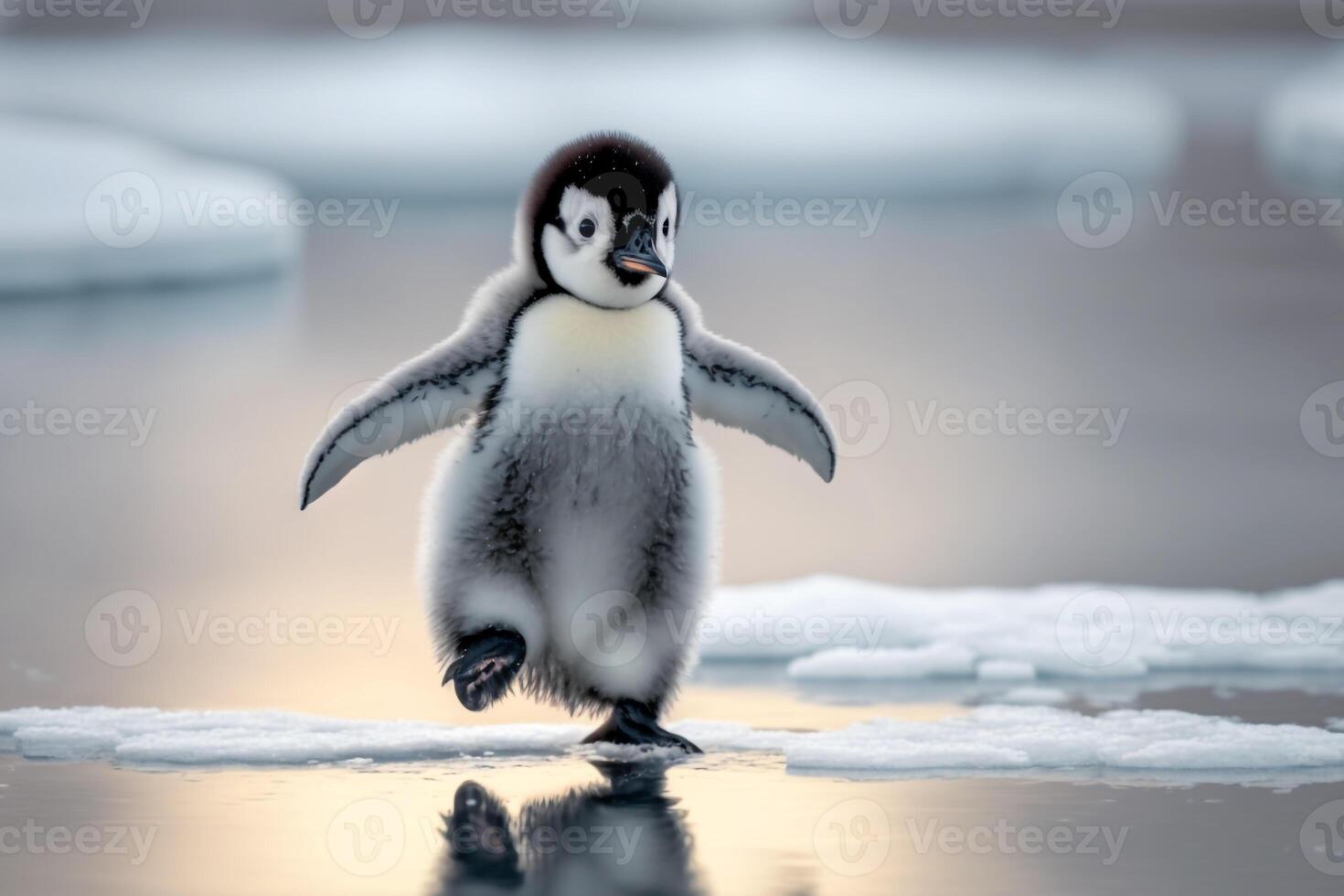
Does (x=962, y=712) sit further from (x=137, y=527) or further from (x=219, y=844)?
(x=137, y=527)

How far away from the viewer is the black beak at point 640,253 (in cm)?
268

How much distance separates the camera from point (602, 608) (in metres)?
2.80

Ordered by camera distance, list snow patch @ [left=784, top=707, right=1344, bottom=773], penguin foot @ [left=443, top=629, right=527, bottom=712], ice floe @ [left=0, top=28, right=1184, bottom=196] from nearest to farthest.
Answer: snow patch @ [left=784, top=707, right=1344, bottom=773] < penguin foot @ [left=443, top=629, right=527, bottom=712] < ice floe @ [left=0, top=28, right=1184, bottom=196]

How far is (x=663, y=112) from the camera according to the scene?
12.6m

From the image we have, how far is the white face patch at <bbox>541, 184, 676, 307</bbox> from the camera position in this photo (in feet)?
8.97

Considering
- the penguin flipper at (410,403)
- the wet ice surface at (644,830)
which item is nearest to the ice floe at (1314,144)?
the penguin flipper at (410,403)

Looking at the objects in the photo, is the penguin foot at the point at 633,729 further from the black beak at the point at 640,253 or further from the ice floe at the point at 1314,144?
the ice floe at the point at 1314,144

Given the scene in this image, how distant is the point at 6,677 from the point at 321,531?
103cm

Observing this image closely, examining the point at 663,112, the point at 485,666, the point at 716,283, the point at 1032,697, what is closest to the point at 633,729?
the point at 485,666

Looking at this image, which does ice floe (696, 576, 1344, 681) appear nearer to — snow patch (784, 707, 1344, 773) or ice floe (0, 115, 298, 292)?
snow patch (784, 707, 1344, 773)

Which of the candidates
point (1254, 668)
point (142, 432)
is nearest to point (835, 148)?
point (142, 432)

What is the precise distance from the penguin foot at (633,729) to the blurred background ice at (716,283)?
234mm

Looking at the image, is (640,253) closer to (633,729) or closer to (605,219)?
(605,219)

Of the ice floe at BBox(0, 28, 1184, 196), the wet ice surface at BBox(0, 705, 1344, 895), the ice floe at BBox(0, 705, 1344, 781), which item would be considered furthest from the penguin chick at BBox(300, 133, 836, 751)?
the ice floe at BBox(0, 28, 1184, 196)
